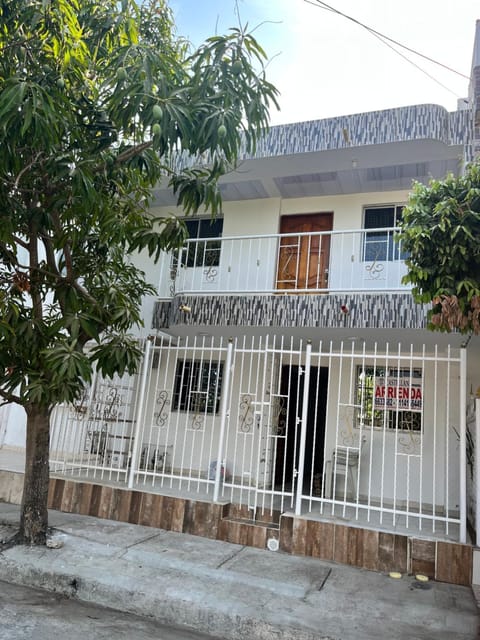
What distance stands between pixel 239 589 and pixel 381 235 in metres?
6.25

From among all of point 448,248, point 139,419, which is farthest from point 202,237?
point 448,248

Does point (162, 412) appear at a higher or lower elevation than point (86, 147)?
lower

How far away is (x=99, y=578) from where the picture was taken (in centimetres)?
445

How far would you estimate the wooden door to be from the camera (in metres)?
8.90

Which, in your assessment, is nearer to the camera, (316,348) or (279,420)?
(316,348)

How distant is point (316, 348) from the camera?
873cm

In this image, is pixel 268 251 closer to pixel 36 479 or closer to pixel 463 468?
pixel 463 468

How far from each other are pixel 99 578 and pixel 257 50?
5.15 m

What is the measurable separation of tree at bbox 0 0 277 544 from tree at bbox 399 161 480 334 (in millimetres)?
1846

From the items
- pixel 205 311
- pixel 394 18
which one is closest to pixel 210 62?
pixel 394 18

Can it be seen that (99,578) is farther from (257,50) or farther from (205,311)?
(257,50)

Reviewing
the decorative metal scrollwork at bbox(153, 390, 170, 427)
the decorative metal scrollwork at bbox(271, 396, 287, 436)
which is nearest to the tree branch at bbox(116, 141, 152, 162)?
the decorative metal scrollwork at bbox(153, 390, 170, 427)

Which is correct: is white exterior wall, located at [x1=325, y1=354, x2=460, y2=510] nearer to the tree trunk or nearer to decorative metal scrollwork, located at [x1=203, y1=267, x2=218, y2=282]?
decorative metal scrollwork, located at [x1=203, y1=267, x2=218, y2=282]

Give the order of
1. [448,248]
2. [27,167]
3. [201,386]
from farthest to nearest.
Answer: [201,386]
[27,167]
[448,248]
